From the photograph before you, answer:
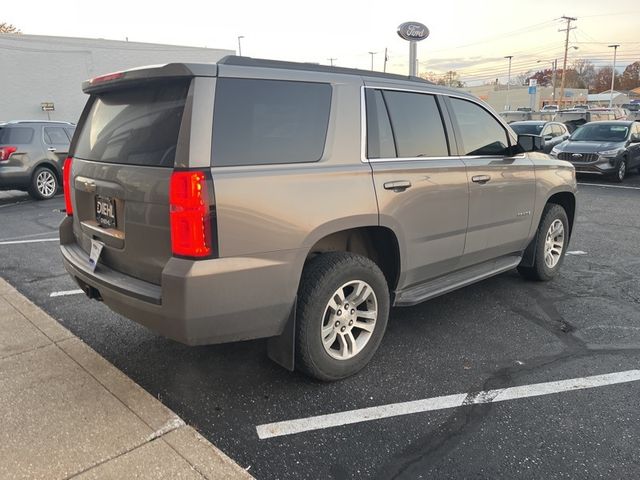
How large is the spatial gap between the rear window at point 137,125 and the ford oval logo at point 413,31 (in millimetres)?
6170

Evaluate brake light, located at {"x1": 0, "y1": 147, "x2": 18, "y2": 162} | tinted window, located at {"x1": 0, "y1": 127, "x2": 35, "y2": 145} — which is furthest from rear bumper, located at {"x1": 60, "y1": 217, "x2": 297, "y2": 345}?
tinted window, located at {"x1": 0, "y1": 127, "x2": 35, "y2": 145}

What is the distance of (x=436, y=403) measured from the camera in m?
3.16

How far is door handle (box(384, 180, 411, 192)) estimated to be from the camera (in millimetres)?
3414

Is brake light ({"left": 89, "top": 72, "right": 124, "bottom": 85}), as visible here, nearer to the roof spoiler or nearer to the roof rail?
the roof spoiler

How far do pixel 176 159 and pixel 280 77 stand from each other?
0.81 metres

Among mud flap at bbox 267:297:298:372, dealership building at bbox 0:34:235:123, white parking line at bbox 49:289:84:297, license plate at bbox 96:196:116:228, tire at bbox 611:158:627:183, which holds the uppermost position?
dealership building at bbox 0:34:235:123

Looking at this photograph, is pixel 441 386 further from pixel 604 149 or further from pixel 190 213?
pixel 604 149

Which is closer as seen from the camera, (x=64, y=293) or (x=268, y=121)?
(x=268, y=121)

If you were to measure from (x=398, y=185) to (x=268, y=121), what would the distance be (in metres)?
1.03

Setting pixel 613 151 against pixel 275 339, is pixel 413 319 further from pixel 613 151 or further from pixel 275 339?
pixel 613 151

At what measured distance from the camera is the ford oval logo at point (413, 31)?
8465 mm

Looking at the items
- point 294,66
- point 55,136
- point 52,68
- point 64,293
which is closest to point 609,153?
point 294,66

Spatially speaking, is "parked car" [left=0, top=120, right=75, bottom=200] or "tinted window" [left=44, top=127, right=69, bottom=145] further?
"tinted window" [left=44, top=127, right=69, bottom=145]

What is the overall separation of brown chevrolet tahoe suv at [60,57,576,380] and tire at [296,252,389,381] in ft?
0.04
